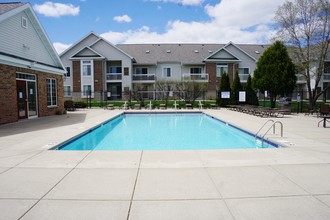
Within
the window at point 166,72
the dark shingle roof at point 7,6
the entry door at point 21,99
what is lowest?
the entry door at point 21,99

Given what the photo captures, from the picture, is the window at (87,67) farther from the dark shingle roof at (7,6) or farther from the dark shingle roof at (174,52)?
the dark shingle roof at (7,6)

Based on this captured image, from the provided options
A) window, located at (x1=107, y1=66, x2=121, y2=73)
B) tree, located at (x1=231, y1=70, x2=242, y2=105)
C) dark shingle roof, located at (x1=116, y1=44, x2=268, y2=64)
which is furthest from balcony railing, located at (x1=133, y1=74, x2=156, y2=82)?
tree, located at (x1=231, y1=70, x2=242, y2=105)

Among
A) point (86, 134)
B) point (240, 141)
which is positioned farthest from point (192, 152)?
point (86, 134)

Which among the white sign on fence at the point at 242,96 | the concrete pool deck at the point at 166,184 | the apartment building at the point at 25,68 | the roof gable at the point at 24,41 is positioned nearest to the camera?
the concrete pool deck at the point at 166,184

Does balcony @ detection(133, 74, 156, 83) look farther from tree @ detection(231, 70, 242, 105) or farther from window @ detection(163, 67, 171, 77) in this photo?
tree @ detection(231, 70, 242, 105)

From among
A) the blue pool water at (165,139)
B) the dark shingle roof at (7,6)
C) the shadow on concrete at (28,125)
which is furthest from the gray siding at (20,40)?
the blue pool water at (165,139)

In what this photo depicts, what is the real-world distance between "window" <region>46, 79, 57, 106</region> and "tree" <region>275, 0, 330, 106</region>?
64.2ft

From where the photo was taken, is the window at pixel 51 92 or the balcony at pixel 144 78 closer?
the window at pixel 51 92

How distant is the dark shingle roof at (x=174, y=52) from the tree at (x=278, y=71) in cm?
1809

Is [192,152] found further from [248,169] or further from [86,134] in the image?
[86,134]

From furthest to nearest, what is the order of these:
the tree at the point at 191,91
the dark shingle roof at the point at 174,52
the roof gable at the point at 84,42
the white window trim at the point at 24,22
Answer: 1. the dark shingle roof at the point at 174,52
2. the roof gable at the point at 84,42
3. the tree at the point at 191,91
4. the white window trim at the point at 24,22

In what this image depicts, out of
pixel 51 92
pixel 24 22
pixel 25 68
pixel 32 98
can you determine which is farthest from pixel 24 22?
pixel 51 92

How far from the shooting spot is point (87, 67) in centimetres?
3481

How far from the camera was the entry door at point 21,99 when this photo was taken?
1377 cm
